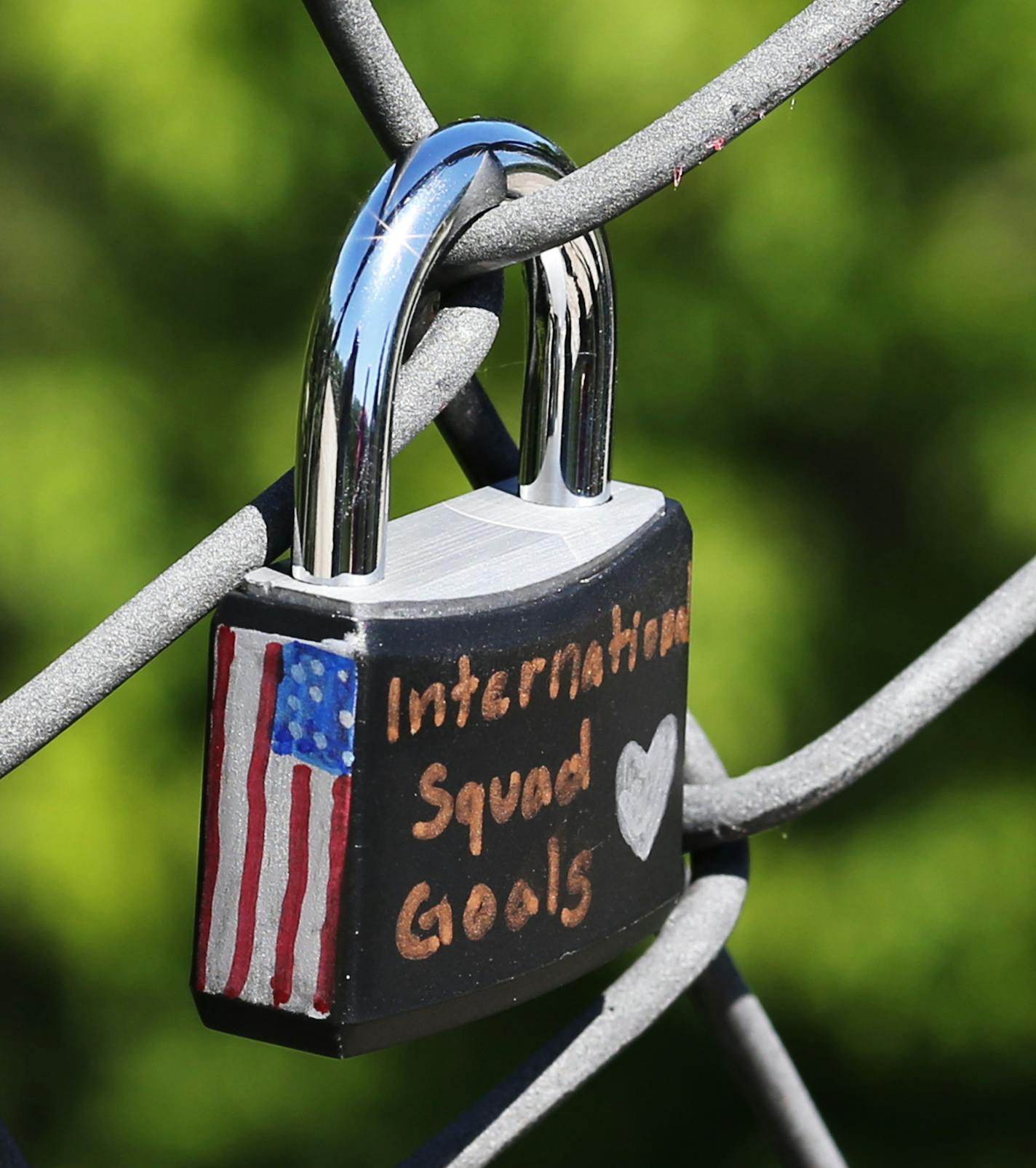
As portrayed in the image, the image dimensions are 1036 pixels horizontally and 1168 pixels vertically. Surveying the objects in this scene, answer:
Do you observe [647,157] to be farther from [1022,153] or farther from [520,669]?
[1022,153]

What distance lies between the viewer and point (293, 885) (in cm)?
44

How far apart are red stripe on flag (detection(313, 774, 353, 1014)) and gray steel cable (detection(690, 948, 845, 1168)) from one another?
0.88 feet

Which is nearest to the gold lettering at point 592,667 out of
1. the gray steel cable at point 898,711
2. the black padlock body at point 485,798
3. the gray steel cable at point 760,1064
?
the black padlock body at point 485,798

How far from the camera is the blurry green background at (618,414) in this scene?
1.66m

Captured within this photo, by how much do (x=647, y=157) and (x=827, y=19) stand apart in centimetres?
6

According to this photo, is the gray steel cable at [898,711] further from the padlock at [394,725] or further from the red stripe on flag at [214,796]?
the red stripe on flag at [214,796]

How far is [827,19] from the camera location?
0.44 metres

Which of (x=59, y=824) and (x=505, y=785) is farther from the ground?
(x=505, y=785)

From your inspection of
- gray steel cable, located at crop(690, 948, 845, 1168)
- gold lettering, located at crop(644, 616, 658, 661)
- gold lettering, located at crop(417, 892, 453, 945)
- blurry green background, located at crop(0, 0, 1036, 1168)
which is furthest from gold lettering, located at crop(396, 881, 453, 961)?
blurry green background, located at crop(0, 0, 1036, 1168)

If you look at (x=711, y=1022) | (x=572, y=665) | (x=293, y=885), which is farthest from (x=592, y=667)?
(x=711, y=1022)

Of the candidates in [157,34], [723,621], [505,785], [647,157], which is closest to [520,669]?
[505,785]

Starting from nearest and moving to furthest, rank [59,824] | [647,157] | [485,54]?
[647,157] < [485,54] < [59,824]

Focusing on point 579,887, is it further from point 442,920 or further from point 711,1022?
point 711,1022

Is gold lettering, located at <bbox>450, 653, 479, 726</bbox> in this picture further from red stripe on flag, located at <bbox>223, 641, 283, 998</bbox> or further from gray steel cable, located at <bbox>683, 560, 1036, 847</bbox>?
gray steel cable, located at <bbox>683, 560, 1036, 847</bbox>
